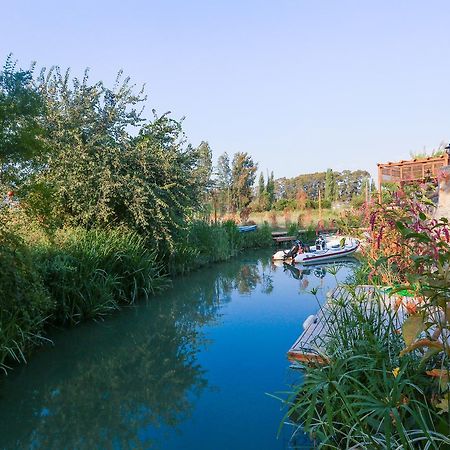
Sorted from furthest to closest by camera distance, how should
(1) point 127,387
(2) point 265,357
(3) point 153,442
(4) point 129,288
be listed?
(4) point 129,288 → (2) point 265,357 → (1) point 127,387 → (3) point 153,442

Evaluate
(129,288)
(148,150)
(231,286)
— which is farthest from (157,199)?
(231,286)

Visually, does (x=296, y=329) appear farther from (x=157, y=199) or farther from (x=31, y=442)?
(x=157, y=199)

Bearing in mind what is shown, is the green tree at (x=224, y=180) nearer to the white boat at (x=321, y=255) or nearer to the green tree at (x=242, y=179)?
the green tree at (x=242, y=179)

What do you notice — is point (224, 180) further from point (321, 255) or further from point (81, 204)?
point (81, 204)

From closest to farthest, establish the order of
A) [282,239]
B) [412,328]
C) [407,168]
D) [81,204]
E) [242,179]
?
1. [412,328]
2. [81,204]
3. [407,168]
4. [282,239]
5. [242,179]

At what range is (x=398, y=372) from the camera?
228cm

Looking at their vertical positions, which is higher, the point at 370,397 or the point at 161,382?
the point at 370,397

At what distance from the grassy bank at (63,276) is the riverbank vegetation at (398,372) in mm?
3662

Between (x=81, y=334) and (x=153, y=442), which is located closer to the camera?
(x=153, y=442)

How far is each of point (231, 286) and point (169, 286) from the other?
5.77ft

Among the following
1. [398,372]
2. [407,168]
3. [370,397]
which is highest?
[407,168]

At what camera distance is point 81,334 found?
22.1ft

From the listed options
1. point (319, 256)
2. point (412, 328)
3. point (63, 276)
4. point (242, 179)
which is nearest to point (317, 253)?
point (319, 256)

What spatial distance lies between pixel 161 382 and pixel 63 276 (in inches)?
113
